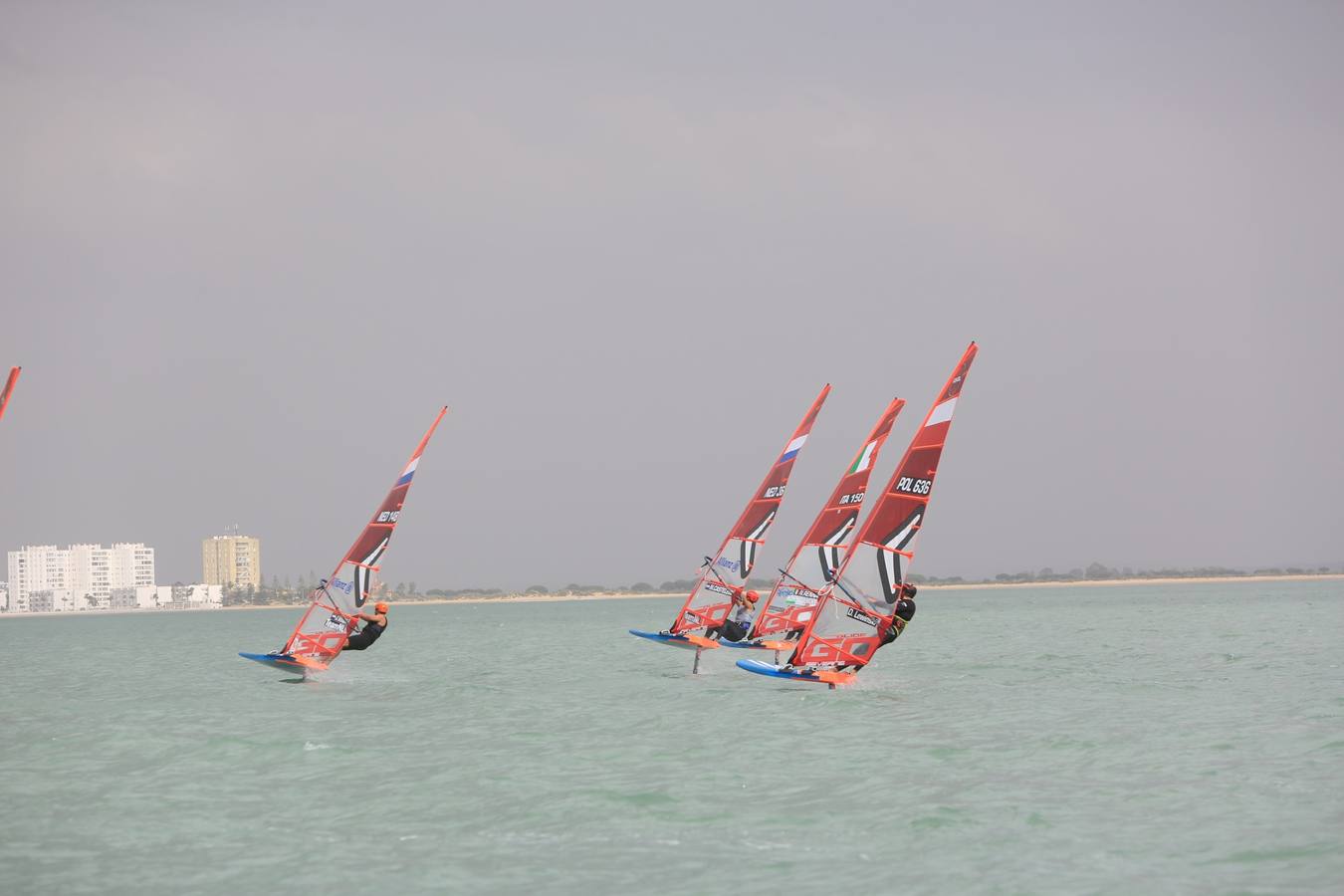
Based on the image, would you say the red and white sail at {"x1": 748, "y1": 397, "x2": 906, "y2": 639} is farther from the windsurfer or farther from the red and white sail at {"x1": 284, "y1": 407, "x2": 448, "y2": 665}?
the red and white sail at {"x1": 284, "y1": 407, "x2": 448, "y2": 665}

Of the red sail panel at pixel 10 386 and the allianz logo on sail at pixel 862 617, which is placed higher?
the red sail panel at pixel 10 386

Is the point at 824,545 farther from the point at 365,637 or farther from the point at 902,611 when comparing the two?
the point at 365,637

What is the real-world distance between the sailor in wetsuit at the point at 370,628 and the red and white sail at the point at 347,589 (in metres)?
0.30

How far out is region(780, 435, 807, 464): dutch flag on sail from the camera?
112ft

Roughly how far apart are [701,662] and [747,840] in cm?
2274

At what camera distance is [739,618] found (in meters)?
32.5

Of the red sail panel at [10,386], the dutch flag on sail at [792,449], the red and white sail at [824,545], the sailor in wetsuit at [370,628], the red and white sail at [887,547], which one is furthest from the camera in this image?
the dutch flag on sail at [792,449]

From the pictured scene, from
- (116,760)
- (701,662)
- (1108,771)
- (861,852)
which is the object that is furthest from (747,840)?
(701,662)

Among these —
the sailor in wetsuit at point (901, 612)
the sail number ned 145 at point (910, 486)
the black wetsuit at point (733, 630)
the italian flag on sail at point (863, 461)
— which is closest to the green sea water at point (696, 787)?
the sailor in wetsuit at point (901, 612)

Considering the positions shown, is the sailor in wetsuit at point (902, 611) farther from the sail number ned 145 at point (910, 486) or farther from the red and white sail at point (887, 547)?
the sail number ned 145 at point (910, 486)

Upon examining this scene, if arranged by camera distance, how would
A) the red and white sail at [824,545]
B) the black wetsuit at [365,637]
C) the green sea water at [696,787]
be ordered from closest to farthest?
the green sea water at [696,787] < the black wetsuit at [365,637] < the red and white sail at [824,545]

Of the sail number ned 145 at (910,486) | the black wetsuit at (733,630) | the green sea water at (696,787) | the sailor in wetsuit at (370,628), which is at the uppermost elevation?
the sail number ned 145 at (910,486)

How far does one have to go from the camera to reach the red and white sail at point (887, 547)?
79.7 ft

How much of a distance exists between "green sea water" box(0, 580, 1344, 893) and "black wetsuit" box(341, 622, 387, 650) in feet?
3.51
